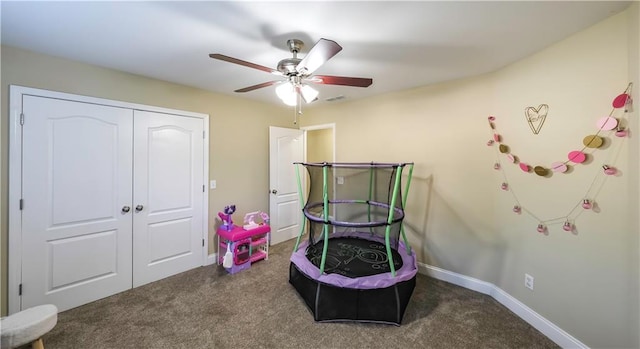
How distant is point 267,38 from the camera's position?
1.75 metres

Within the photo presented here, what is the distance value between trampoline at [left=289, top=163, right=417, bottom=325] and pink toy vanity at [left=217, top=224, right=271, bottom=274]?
32.4 inches

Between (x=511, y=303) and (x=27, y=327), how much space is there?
150 inches

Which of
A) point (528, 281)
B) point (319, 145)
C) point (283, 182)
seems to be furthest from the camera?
point (319, 145)

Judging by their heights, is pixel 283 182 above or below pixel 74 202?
above

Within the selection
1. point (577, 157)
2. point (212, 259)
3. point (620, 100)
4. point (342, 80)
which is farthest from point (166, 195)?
point (620, 100)

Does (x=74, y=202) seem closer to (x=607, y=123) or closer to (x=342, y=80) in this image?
(x=342, y=80)

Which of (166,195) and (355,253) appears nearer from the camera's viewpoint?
(355,253)

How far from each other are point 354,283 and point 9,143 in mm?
3124

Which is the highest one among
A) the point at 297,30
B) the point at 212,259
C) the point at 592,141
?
the point at 297,30

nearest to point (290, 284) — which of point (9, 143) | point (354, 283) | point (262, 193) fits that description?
point (354, 283)

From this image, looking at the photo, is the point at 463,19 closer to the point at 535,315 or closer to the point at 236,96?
the point at 535,315

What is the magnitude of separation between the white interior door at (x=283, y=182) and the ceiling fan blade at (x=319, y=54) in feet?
7.55

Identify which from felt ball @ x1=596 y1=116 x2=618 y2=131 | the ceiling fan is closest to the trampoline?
the ceiling fan

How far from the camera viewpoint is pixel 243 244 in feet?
10.0
